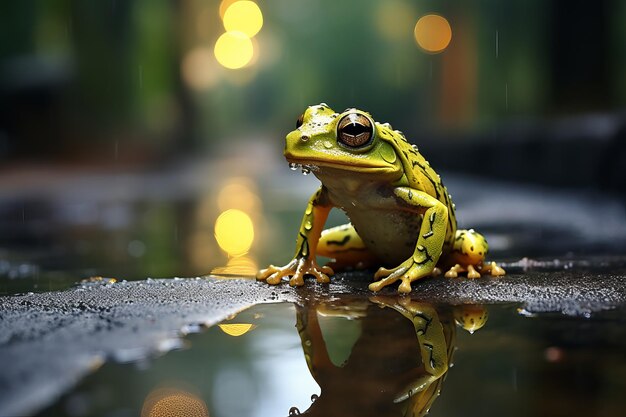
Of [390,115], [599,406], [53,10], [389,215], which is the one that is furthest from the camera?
[390,115]

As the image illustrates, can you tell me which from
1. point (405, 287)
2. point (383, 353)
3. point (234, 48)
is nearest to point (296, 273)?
point (405, 287)

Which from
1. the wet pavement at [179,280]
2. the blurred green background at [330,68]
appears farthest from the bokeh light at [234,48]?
the wet pavement at [179,280]

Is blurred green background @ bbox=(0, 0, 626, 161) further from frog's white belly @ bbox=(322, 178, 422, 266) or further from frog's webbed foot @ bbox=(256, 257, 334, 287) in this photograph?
frog's webbed foot @ bbox=(256, 257, 334, 287)

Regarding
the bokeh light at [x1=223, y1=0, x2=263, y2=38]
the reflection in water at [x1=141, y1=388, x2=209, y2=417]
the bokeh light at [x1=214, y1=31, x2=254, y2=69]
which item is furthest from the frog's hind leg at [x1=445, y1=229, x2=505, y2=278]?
the bokeh light at [x1=214, y1=31, x2=254, y2=69]

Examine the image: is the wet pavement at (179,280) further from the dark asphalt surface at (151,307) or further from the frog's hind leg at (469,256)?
the frog's hind leg at (469,256)

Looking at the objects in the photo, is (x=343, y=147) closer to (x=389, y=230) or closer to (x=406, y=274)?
(x=389, y=230)

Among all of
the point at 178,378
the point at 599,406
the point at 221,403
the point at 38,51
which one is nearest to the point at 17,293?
the point at 178,378

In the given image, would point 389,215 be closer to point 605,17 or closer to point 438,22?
point 605,17
